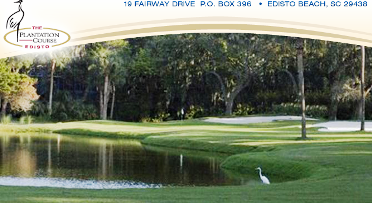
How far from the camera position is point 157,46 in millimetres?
74812

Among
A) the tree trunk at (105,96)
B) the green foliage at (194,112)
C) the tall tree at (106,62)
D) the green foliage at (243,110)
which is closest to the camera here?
the tall tree at (106,62)

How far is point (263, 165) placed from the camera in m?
29.2

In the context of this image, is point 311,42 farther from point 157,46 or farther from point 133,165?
point 133,165

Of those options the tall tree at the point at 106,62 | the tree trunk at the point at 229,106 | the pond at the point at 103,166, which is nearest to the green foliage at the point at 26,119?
the tall tree at the point at 106,62

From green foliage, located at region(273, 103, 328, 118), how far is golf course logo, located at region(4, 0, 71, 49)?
2033 inches

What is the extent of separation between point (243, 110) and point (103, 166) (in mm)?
42680

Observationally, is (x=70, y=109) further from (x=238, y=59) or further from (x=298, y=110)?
(x=298, y=110)

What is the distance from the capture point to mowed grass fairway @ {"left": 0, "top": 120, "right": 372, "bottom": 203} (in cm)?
1672

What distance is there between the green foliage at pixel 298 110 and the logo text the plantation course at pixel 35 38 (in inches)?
2032

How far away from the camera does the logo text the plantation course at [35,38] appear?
1712 centimetres

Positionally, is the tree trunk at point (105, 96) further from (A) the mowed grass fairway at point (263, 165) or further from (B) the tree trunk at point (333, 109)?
(B) the tree trunk at point (333, 109)

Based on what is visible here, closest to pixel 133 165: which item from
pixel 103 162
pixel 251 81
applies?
pixel 103 162

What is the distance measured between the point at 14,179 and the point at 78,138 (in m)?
24.6

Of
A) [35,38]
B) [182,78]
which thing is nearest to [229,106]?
[182,78]
